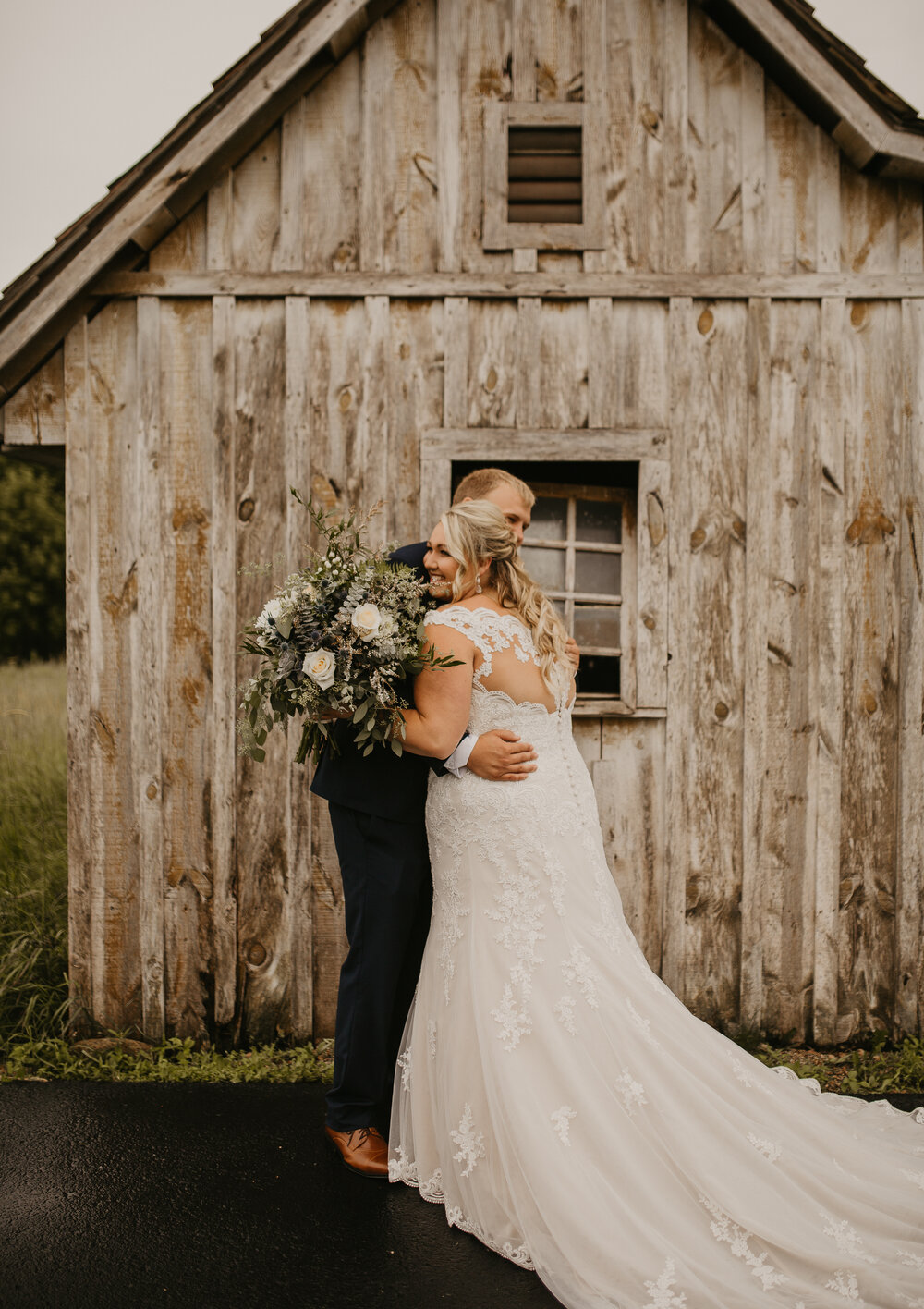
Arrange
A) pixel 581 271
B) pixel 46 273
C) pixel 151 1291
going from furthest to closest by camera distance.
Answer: pixel 581 271 → pixel 46 273 → pixel 151 1291

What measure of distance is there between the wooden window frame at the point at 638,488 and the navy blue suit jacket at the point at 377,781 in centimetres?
125

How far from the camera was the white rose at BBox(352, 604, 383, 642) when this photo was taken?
2.68 meters

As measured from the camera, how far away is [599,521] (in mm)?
4473

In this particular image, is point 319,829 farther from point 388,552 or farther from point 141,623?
point 388,552

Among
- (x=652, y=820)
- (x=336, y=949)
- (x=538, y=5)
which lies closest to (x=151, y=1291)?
(x=336, y=949)

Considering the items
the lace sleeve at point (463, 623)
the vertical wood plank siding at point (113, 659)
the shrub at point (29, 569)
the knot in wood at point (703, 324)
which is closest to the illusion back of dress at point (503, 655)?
the lace sleeve at point (463, 623)

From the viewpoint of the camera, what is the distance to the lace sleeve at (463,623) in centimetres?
288

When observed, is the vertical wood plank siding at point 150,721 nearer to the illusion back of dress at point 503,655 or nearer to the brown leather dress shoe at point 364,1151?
the brown leather dress shoe at point 364,1151

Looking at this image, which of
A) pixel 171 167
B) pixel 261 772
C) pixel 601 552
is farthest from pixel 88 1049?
pixel 171 167

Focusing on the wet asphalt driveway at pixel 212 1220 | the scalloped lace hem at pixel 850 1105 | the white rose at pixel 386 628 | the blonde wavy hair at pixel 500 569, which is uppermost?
the blonde wavy hair at pixel 500 569

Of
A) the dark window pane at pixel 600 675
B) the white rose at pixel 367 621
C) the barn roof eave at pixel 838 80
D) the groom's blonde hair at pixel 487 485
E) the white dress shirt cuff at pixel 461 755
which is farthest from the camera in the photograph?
the dark window pane at pixel 600 675

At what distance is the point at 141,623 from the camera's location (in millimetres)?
4203

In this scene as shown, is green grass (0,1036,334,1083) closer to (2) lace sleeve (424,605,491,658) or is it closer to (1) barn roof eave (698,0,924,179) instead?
(2) lace sleeve (424,605,491,658)

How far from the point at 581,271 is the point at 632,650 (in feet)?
6.27
